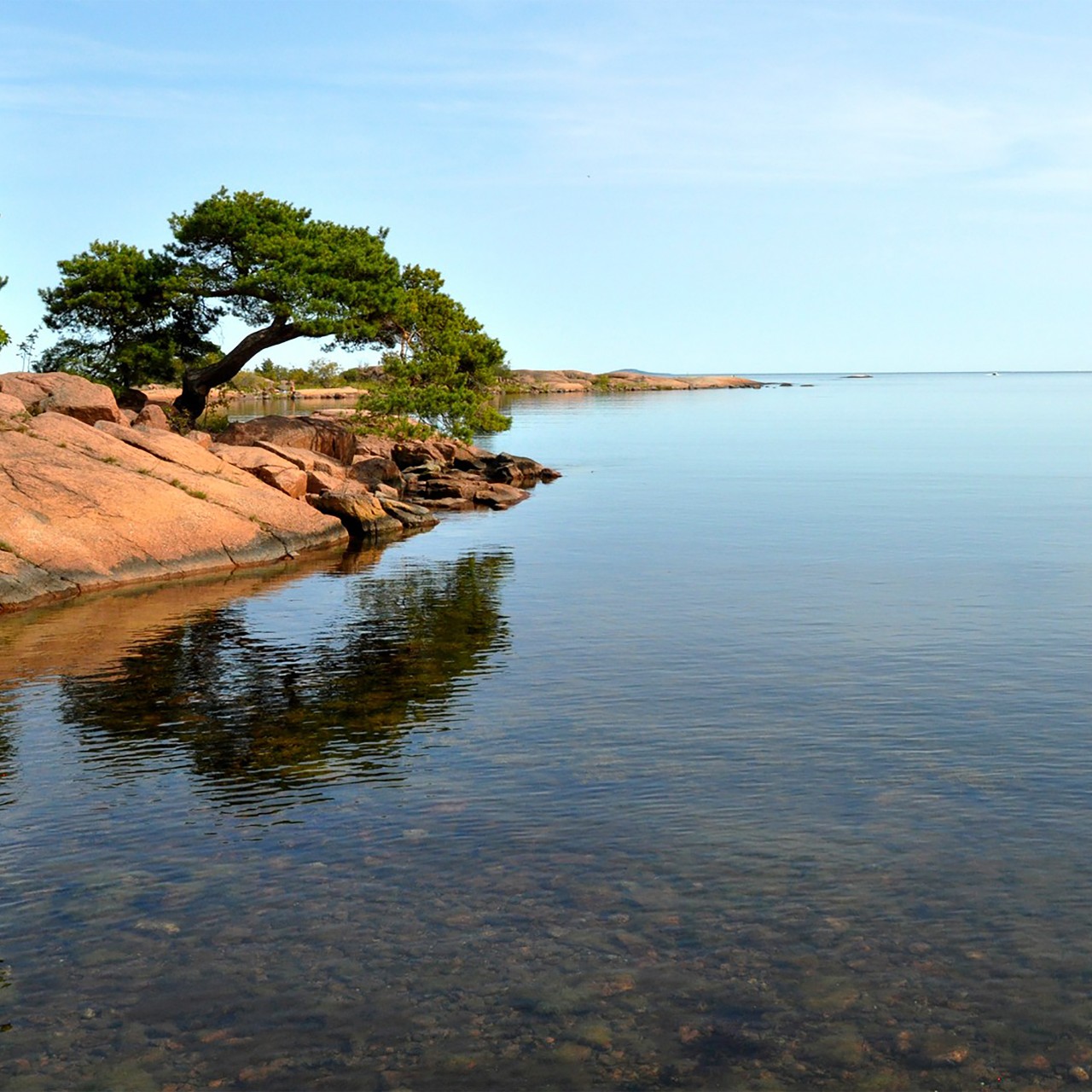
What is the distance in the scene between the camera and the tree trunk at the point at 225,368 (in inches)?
Result: 2158

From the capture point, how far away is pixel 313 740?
1803cm

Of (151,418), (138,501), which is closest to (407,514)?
(151,418)

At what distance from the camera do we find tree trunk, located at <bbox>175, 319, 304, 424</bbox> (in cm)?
5481

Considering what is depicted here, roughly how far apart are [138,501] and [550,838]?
22.8 meters

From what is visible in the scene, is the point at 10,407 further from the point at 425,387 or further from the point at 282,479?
the point at 425,387

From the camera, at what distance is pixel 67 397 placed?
39750mm

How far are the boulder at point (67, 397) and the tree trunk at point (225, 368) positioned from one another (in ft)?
45.5

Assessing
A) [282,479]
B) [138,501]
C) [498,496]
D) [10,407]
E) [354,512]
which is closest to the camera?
[138,501]

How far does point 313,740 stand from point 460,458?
46.6m

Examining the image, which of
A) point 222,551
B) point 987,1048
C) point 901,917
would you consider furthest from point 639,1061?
point 222,551

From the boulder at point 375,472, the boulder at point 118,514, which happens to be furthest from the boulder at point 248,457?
the boulder at point 375,472

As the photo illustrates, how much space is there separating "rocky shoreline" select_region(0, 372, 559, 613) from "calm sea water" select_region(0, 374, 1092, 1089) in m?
2.57

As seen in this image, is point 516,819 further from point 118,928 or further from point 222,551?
point 222,551

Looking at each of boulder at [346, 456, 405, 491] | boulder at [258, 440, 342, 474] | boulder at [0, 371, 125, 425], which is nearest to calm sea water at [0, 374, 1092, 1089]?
boulder at [0, 371, 125, 425]
